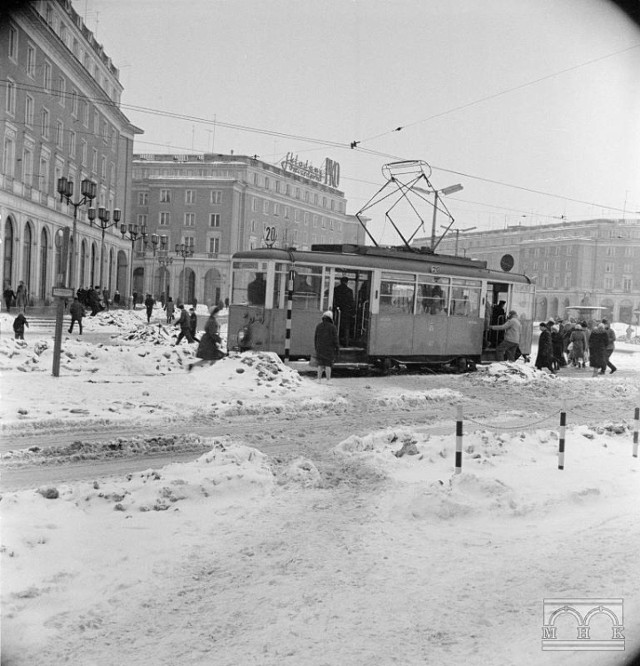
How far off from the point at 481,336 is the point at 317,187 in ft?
21.2

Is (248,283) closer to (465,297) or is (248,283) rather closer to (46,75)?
(465,297)

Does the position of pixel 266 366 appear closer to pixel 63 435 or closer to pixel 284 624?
pixel 63 435

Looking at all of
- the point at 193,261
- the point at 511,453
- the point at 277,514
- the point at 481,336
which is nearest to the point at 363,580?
the point at 277,514

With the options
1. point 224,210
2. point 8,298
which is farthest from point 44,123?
point 224,210

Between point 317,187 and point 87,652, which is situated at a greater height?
point 317,187

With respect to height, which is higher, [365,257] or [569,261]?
[569,261]

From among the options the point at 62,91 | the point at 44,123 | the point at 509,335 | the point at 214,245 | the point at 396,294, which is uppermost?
the point at 62,91

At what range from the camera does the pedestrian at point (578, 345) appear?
74.9 ft

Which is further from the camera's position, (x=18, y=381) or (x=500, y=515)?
(x=18, y=381)

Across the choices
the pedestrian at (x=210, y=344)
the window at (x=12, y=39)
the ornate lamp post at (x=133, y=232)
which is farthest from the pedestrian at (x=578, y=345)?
the window at (x=12, y=39)

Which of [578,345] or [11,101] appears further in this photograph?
[11,101]

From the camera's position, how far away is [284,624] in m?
4.02

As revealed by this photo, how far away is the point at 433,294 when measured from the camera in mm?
18000

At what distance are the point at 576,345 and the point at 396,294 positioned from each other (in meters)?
8.60
